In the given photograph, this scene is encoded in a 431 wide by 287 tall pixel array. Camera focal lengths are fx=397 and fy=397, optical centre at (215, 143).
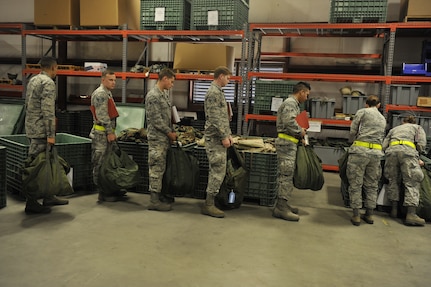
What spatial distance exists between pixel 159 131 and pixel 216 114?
33.2 inches

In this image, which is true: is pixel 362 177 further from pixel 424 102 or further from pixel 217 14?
Answer: pixel 217 14

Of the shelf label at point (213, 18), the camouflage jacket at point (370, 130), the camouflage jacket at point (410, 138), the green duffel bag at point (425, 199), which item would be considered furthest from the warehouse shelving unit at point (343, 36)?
the camouflage jacket at point (370, 130)

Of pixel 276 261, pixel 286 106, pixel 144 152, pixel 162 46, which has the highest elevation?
pixel 162 46

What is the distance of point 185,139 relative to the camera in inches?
265

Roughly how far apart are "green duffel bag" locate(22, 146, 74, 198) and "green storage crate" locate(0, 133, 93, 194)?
901mm

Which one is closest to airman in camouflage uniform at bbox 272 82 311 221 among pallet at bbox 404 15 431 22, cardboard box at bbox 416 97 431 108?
cardboard box at bbox 416 97 431 108

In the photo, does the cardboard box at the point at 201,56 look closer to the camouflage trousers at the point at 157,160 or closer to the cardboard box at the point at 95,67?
the cardboard box at the point at 95,67

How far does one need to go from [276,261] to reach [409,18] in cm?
636

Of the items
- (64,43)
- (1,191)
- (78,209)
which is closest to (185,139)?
(78,209)

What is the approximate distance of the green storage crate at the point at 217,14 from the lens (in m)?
8.11

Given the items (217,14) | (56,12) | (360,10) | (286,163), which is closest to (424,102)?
(360,10)

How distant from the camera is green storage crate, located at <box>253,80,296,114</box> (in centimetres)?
838

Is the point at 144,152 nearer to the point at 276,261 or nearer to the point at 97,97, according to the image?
the point at 97,97

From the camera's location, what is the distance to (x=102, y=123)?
5.67 m
